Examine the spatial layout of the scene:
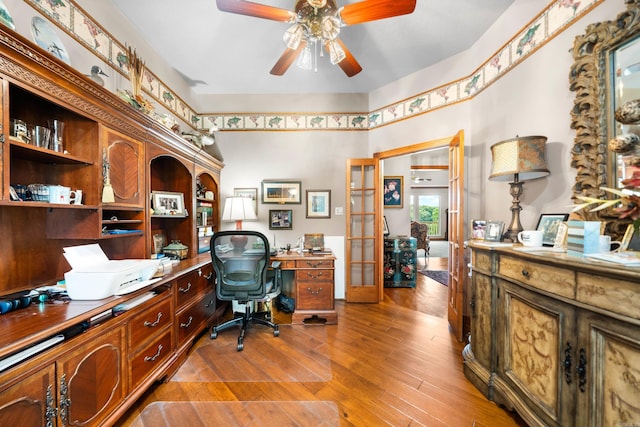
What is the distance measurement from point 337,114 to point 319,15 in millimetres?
1792

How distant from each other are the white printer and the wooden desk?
4.40 feet

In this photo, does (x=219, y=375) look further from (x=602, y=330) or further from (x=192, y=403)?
(x=602, y=330)

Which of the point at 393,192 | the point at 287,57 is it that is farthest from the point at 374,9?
the point at 393,192

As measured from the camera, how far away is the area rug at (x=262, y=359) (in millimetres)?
1759

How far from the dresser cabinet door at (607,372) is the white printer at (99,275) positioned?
7.75 ft

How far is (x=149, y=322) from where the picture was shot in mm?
1534

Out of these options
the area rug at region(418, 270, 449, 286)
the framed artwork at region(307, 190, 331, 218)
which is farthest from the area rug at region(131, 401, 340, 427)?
the area rug at region(418, 270, 449, 286)

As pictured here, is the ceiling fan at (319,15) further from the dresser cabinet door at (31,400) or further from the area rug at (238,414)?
the area rug at (238,414)

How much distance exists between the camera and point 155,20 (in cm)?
206

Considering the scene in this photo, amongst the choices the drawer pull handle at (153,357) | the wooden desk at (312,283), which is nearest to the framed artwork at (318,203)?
the wooden desk at (312,283)

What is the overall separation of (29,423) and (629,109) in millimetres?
2962

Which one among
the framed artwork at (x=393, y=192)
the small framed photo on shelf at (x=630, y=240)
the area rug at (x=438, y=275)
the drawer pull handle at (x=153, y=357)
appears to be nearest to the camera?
the small framed photo on shelf at (x=630, y=240)

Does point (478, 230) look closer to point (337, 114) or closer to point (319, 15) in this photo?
point (319, 15)

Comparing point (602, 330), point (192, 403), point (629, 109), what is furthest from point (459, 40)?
point (192, 403)
